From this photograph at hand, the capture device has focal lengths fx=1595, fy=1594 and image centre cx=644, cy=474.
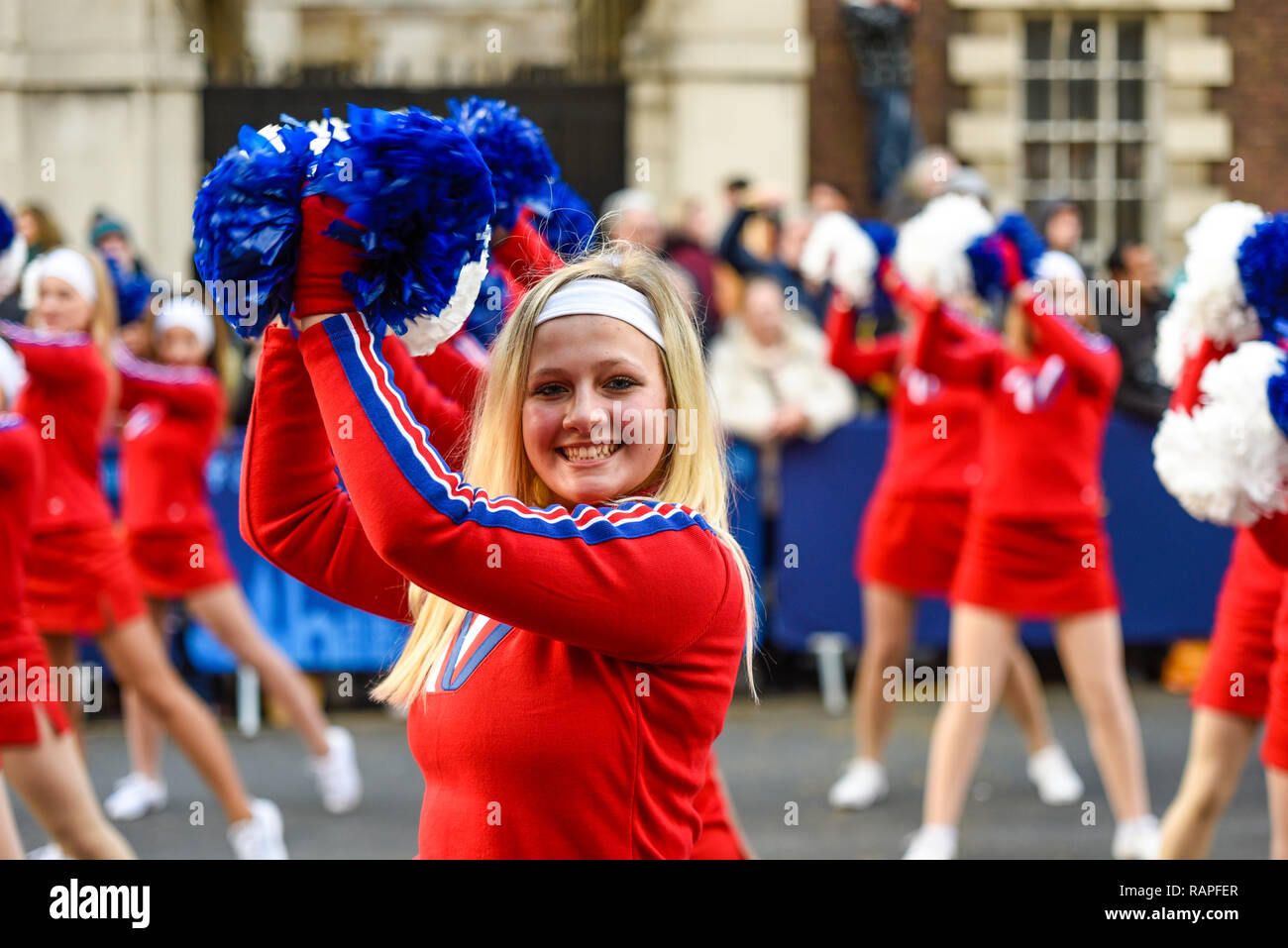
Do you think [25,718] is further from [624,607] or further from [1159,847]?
[1159,847]

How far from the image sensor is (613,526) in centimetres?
189

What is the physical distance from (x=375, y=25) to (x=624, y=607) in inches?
818

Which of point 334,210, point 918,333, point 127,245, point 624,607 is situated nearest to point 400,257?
point 334,210

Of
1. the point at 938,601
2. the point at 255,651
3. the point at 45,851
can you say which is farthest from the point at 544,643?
the point at 938,601

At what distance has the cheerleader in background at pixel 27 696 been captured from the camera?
3.37 metres

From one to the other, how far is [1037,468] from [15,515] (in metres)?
3.13

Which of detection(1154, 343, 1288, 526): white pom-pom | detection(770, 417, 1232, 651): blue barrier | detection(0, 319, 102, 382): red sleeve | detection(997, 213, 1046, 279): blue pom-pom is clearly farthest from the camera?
detection(770, 417, 1232, 651): blue barrier

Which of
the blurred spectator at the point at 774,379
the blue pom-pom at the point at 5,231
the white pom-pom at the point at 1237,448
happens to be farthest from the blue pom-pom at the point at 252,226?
the blurred spectator at the point at 774,379

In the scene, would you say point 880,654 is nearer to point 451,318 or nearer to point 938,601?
point 938,601

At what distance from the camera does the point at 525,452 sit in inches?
82.3

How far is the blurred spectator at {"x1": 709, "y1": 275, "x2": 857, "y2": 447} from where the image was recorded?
7.34m

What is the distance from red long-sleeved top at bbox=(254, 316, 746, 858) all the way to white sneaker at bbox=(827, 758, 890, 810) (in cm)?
383

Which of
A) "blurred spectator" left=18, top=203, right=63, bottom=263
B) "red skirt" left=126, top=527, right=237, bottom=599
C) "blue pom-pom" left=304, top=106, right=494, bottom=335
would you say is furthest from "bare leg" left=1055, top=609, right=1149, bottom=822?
"blurred spectator" left=18, top=203, right=63, bottom=263

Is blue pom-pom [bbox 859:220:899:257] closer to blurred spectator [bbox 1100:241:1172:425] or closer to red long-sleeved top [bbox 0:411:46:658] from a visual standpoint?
blurred spectator [bbox 1100:241:1172:425]
